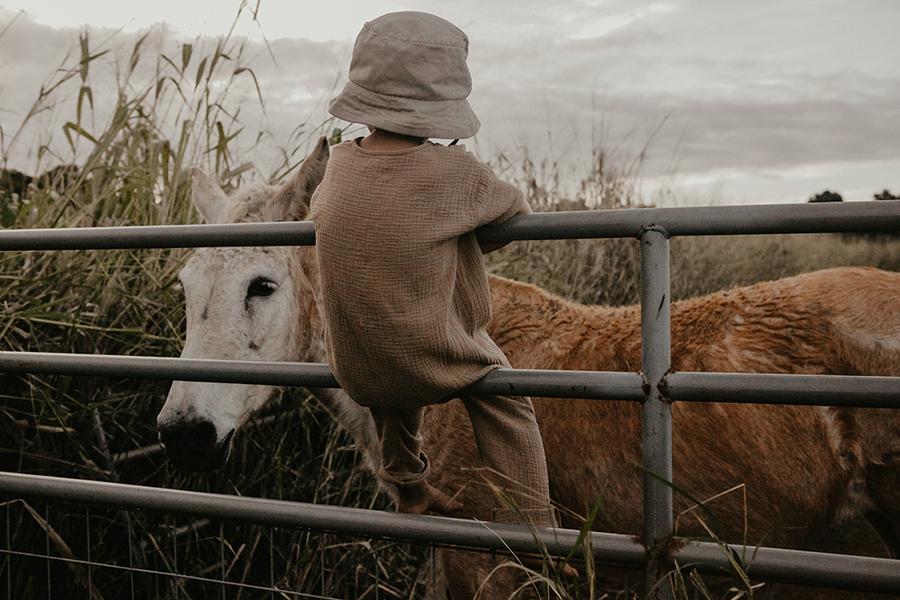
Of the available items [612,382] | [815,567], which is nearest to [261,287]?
[612,382]

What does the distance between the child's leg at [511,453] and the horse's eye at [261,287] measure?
1.24 metres

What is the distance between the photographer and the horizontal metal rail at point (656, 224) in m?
1.75

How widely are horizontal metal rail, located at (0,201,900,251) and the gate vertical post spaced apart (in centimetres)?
5

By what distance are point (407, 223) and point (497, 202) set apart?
8.6 inches

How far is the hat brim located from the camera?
1.95 metres

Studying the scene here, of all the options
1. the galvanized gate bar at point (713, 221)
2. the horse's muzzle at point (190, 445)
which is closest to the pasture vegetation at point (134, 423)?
the horse's muzzle at point (190, 445)

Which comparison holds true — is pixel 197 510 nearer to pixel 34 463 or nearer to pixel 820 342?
pixel 34 463

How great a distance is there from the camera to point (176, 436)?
2771 millimetres

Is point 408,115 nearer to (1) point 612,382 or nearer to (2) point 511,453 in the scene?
A: (1) point 612,382

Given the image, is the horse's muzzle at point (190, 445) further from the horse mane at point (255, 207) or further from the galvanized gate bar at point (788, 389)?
the galvanized gate bar at point (788, 389)

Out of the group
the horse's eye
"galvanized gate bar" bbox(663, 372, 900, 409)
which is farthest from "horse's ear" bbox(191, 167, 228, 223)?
"galvanized gate bar" bbox(663, 372, 900, 409)

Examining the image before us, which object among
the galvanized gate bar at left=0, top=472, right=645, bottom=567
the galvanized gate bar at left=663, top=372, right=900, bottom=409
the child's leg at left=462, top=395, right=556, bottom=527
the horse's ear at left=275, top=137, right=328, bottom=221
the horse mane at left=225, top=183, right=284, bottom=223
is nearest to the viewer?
the galvanized gate bar at left=663, top=372, right=900, bottom=409

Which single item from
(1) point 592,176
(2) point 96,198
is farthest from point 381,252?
(1) point 592,176

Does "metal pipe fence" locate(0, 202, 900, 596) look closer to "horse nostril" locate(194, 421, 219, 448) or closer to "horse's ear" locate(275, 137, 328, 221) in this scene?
"horse nostril" locate(194, 421, 219, 448)
